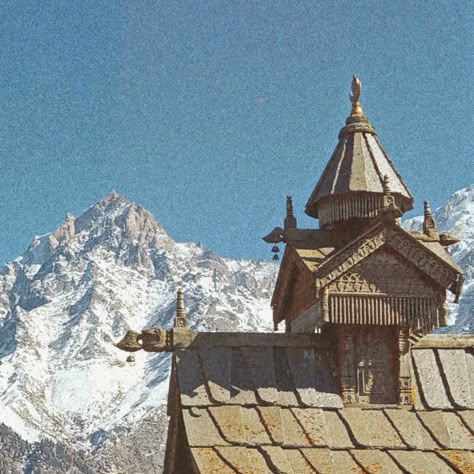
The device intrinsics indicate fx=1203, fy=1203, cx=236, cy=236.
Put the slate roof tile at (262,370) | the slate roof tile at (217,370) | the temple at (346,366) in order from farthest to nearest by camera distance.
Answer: the slate roof tile at (262,370)
the slate roof tile at (217,370)
the temple at (346,366)

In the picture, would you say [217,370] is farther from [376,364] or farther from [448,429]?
[448,429]

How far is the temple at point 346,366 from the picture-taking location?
65.7ft

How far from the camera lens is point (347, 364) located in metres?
21.3

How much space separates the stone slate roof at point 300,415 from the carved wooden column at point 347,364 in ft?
0.66

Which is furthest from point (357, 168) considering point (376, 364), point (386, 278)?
point (376, 364)

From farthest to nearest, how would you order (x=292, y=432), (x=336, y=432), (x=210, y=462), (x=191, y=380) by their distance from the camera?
(x=191, y=380)
(x=336, y=432)
(x=292, y=432)
(x=210, y=462)

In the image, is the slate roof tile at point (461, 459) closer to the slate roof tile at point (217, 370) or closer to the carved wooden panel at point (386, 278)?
the carved wooden panel at point (386, 278)

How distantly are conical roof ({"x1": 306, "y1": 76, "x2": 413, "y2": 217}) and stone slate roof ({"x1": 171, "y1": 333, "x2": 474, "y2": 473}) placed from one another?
2862mm

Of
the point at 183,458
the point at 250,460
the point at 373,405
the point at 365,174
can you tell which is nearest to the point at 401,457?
→ the point at 373,405

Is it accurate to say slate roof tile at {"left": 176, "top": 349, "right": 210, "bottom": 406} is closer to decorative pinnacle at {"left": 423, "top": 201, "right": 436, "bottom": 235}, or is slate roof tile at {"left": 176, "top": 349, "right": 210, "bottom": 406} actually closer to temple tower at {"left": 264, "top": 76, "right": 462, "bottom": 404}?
temple tower at {"left": 264, "top": 76, "right": 462, "bottom": 404}

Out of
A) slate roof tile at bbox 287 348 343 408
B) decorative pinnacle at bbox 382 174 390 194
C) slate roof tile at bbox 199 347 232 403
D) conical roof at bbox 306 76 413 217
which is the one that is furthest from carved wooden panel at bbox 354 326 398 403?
conical roof at bbox 306 76 413 217

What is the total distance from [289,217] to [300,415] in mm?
4284

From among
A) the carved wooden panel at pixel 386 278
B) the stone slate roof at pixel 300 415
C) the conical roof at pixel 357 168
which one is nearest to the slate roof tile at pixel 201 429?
the stone slate roof at pixel 300 415

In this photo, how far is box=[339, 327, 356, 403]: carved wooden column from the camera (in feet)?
69.3
